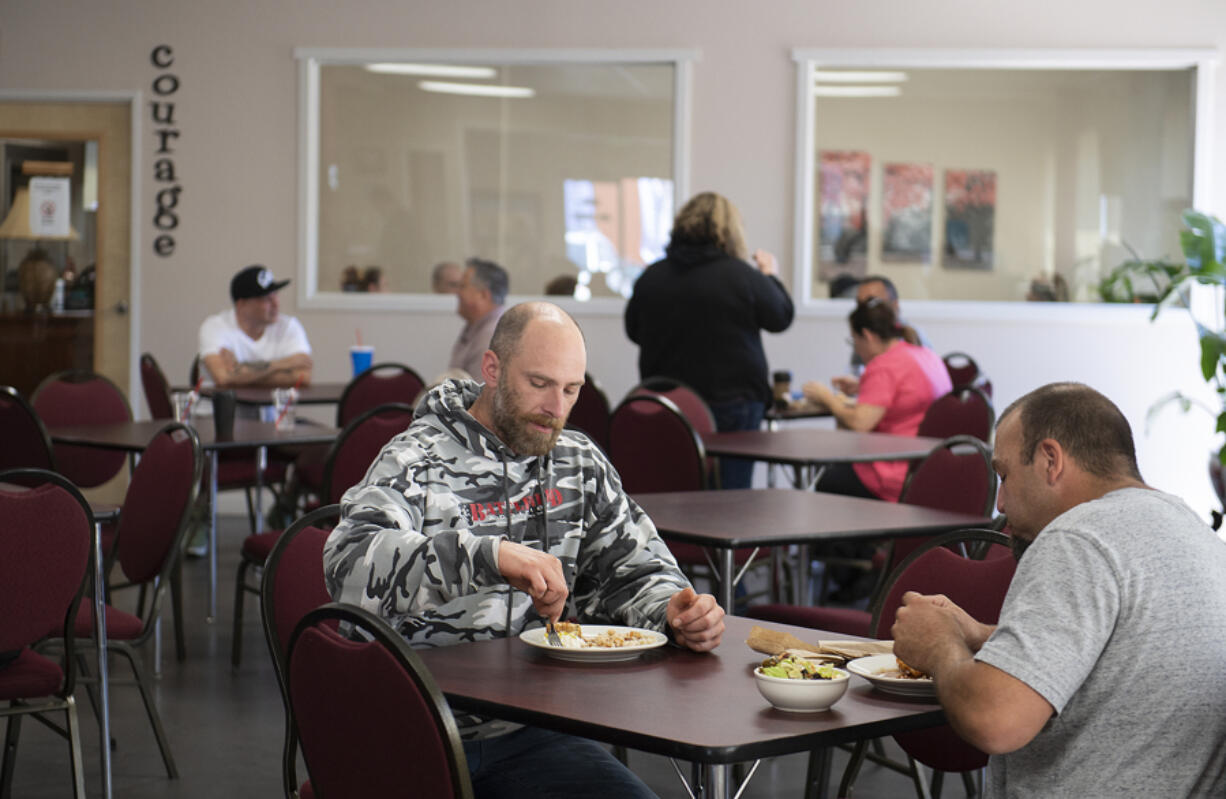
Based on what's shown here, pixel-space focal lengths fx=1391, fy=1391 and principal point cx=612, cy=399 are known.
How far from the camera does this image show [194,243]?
814cm

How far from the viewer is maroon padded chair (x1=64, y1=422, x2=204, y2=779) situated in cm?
334

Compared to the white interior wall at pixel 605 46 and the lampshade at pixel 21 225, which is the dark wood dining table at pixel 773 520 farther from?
the lampshade at pixel 21 225

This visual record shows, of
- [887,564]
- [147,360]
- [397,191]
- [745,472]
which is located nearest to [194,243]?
[397,191]

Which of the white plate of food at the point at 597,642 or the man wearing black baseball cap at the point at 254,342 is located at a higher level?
the man wearing black baseball cap at the point at 254,342

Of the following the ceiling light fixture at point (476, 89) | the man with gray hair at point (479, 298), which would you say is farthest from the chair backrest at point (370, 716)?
the ceiling light fixture at point (476, 89)

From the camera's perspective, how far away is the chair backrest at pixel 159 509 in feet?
11.2

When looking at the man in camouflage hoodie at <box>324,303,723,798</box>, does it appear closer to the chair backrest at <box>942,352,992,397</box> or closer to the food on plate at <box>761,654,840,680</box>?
the food on plate at <box>761,654,840,680</box>

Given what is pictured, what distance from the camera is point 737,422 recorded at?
17.6 feet

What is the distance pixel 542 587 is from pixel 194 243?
6809 millimetres

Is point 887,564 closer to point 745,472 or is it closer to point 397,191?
point 745,472

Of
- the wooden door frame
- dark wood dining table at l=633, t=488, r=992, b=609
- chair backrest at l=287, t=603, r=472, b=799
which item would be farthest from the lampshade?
chair backrest at l=287, t=603, r=472, b=799

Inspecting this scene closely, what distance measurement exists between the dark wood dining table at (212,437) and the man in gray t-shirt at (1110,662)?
334 centimetres

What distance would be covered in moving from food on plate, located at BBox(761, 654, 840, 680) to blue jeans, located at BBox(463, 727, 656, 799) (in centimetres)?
32

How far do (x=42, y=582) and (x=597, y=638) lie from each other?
129 cm
